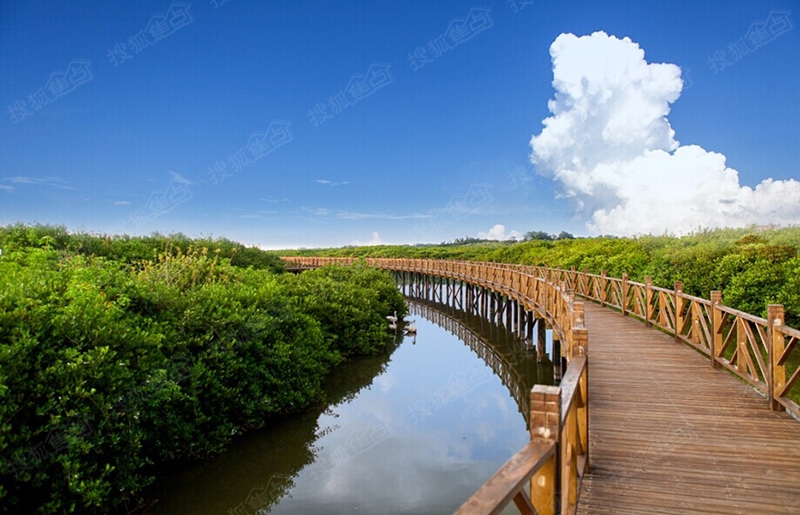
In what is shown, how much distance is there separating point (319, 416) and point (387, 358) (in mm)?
5754

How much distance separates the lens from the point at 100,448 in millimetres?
5508

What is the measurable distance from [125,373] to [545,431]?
17.0 feet

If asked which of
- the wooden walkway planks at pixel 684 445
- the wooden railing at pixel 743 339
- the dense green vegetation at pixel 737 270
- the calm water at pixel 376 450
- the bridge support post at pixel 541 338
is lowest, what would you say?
the calm water at pixel 376 450

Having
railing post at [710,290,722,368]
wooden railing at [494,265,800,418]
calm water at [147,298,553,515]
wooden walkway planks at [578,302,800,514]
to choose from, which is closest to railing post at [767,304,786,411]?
wooden railing at [494,265,800,418]

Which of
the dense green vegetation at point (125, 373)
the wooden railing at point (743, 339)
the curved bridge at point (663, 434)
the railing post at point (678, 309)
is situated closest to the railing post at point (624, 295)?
the wooden railing at point (743, 339)

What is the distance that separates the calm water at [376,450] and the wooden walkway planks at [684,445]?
2.62 metres

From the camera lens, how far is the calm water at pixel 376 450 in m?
6.74

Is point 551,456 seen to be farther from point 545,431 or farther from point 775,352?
point 775,352

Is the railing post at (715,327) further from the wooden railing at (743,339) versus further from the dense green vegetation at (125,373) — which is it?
the dense green vegetation at (125,373)

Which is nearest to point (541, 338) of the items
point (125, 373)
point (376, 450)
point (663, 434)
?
point (376, 450)

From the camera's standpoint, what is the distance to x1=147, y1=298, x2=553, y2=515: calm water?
22.1 ft

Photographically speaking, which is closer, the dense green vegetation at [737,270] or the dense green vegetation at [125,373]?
the dense green vegetation at [125,373]

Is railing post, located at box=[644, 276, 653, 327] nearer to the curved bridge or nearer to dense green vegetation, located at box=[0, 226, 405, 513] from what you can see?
the curved bridge

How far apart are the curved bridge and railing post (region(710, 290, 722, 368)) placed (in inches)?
0.6
